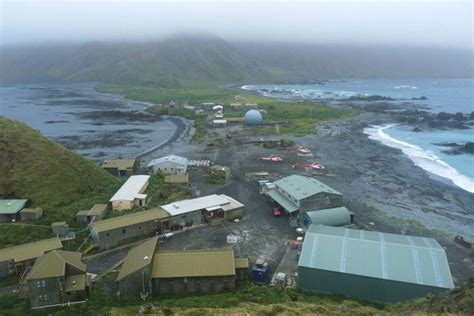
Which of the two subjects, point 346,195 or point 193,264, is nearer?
point 193,264

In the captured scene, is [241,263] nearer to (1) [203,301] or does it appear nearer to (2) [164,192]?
(1) [203,301]

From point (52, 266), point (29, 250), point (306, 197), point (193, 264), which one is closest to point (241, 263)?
point (193, 264)

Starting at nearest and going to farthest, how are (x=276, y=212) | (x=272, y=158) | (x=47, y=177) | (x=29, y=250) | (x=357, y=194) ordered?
(x=29, y=250) → (x=276, y=212) → (x=47, y=177) → (x=357, y=194) → (x=272, y=158)

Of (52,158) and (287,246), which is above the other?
(52,158)

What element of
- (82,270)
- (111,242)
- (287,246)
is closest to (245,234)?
(287,246)

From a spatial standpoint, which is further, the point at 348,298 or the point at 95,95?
the point at 95,95

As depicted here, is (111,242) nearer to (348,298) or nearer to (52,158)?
(52,158)

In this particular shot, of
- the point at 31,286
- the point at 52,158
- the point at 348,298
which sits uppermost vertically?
the point at 52,158

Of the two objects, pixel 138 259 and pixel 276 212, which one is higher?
pixel 138 259
